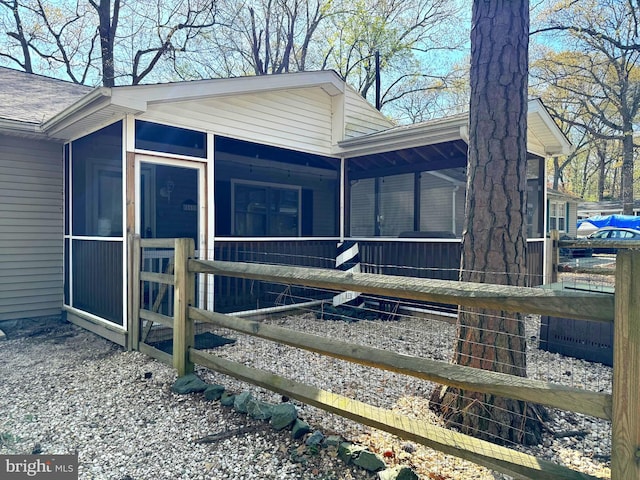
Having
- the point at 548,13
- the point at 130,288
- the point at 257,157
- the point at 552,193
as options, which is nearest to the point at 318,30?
the point at 548,13

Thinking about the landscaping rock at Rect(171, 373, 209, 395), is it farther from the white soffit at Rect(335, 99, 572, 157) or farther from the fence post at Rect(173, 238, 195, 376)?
the white soffit at Rect(335, 99, 572, 157)

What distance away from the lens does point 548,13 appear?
19812mm

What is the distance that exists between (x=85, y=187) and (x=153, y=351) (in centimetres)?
298

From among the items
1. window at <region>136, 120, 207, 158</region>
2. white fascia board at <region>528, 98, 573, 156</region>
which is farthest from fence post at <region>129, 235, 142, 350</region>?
white fascia board at <region>528, 98, 573, 156</region>

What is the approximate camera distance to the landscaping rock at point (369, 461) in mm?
2154

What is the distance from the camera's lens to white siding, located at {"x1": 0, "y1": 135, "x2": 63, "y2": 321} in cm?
558

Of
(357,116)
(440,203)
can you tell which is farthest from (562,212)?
(357,116)

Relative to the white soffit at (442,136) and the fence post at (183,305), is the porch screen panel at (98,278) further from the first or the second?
the white soffit at (442,136)

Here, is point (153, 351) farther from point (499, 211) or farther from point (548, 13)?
point (548, 13)

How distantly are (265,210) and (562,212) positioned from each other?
18651mm

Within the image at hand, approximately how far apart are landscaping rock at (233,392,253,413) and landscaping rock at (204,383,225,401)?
0.23 meters

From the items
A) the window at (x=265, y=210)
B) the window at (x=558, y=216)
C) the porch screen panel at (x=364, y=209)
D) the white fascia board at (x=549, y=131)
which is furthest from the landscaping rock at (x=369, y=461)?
the window at (x=558, y=216)

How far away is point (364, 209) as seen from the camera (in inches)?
450

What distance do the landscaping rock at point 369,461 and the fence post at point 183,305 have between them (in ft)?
6.09
